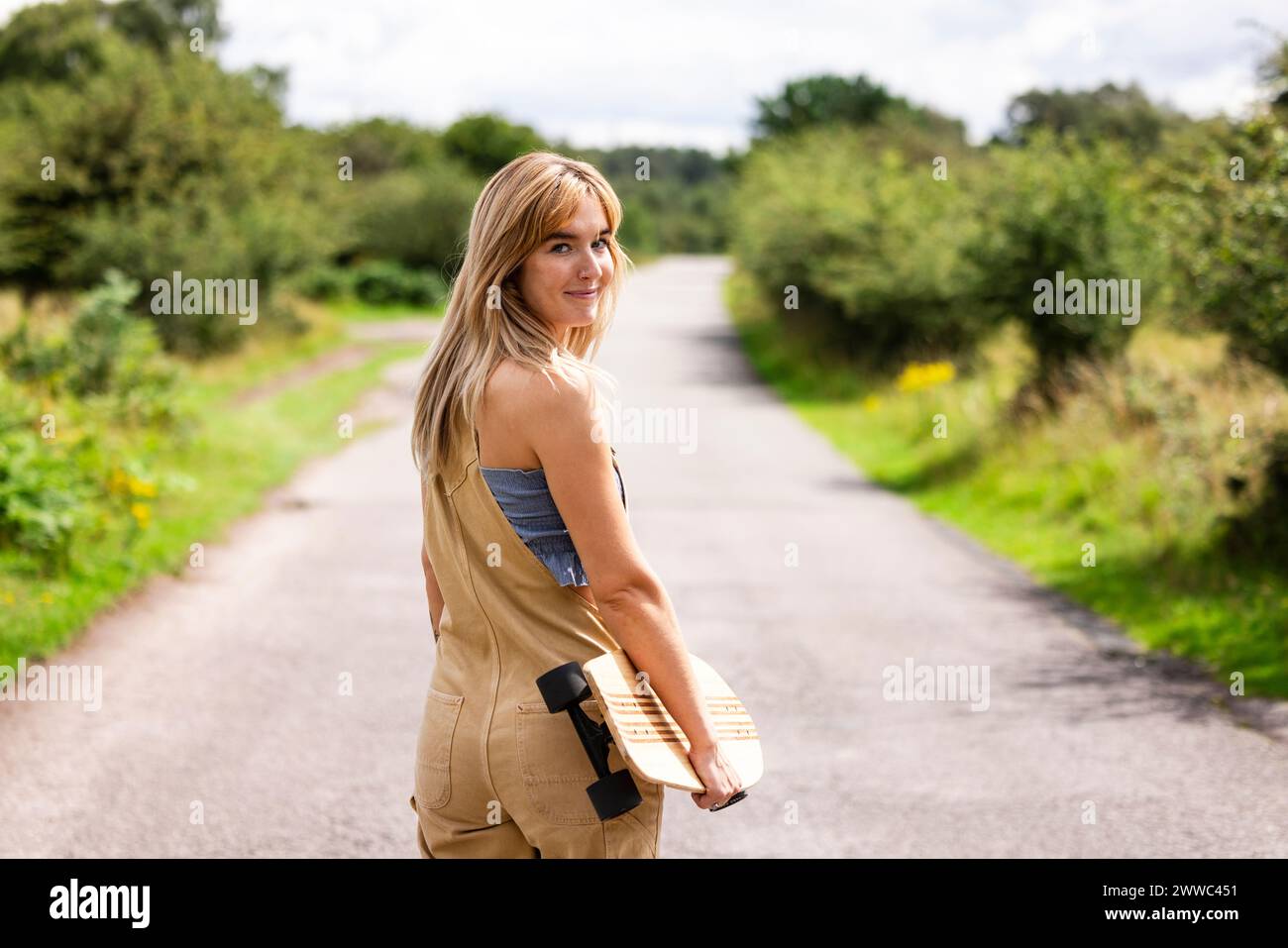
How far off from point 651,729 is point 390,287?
43.4m

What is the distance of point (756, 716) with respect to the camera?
639 cm

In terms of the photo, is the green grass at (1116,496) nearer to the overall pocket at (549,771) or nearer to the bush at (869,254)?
the bush at (869,254)

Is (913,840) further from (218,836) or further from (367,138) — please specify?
(367,138)

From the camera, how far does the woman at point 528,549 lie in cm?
216

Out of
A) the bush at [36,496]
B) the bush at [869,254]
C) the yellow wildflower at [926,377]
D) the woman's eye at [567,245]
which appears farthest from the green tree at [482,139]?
the woman's eye at [567,245]

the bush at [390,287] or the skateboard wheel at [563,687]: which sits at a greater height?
the skateboard wheel at [563,687]

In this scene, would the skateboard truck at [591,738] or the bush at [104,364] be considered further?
the bush at [104,364]

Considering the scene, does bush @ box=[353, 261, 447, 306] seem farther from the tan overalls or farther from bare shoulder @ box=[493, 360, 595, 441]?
bare shoulder @ box=[493, 360, 595, 441]

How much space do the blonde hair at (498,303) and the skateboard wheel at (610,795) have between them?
63 cm

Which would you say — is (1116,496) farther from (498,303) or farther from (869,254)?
(869,254)

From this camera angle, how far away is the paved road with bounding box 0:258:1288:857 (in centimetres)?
484

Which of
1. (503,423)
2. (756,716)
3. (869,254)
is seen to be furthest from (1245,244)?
(869,254)

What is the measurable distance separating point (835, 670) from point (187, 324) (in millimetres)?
17530
